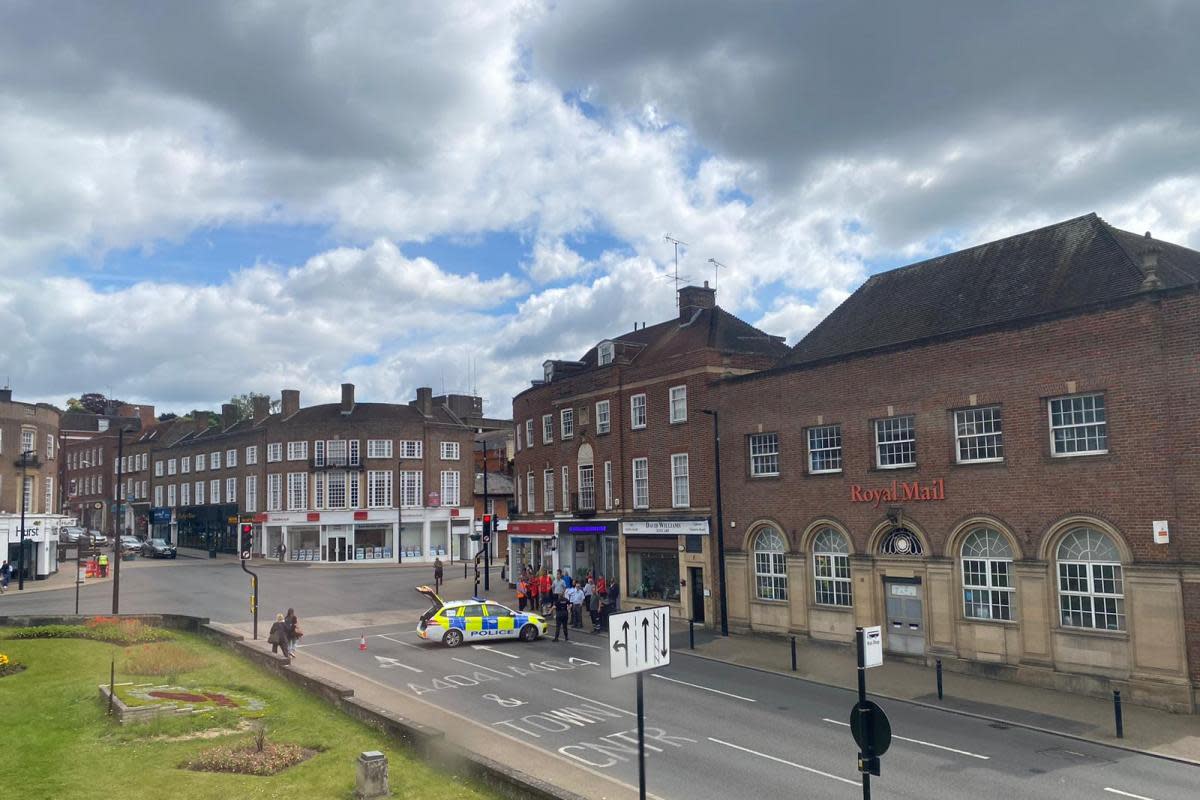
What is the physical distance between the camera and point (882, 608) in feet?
84.2

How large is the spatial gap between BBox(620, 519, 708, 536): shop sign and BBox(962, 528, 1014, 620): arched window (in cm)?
1025

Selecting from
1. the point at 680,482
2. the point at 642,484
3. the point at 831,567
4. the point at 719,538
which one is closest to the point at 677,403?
the point at 680,482

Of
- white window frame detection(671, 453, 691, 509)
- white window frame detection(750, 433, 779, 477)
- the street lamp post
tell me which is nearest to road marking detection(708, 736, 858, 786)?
white window frame detection(750, 433, 779, 477)

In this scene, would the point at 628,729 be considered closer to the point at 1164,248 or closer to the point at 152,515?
the point at 1164,248

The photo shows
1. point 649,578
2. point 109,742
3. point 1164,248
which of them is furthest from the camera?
point 649,578

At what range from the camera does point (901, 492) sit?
997 inches

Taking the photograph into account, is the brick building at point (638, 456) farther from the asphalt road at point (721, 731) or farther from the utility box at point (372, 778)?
the utility box at point (372, 778)

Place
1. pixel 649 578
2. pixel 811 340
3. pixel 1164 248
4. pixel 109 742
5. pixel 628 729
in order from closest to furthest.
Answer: pixel 109 742 < pixel 628 729 < pixel 1164 248 < pixel 811 340 < pixel 649 578

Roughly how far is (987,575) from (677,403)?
1379 centimetres

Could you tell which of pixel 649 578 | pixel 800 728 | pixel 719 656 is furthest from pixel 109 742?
pixel 649 578

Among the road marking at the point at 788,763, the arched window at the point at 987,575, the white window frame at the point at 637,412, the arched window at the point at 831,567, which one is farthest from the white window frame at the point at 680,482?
the road marking at the point at 788,763

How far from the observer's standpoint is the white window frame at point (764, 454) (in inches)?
1168

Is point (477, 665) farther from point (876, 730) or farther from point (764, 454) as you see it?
point (876, 730)

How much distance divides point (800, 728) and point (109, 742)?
12.5 metres
